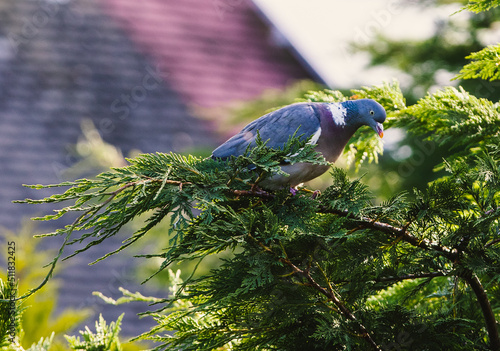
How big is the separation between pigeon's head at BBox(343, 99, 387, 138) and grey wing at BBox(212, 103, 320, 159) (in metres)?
0.13

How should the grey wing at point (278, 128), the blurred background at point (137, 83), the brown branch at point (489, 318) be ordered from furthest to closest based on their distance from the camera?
1. the blurred background at point (137, 83)
2. the grey wing at point (278, 128)
3. the brown branch at point (489, 318)

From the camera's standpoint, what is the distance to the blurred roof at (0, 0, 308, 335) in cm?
620

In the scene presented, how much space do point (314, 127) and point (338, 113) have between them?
12 centimetres

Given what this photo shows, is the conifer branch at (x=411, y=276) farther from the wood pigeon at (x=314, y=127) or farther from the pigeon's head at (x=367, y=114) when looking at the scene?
the pigeon's head at (x=367, y=114)

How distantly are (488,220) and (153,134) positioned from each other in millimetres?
5923

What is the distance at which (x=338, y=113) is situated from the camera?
6.10ft

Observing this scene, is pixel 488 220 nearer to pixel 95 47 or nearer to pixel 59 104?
pixel 59 104

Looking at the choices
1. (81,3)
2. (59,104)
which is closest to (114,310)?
(59,104)

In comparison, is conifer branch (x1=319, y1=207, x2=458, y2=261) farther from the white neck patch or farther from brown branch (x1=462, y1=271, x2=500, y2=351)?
the white neck patch

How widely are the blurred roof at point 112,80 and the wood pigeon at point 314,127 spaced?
4.44m

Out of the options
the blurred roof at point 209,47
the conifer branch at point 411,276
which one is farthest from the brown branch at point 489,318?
the blurred roof at point 209,47

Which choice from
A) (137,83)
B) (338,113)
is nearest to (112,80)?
(137,83)

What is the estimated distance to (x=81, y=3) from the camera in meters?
7.52

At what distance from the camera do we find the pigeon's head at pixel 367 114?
69.3 inches
